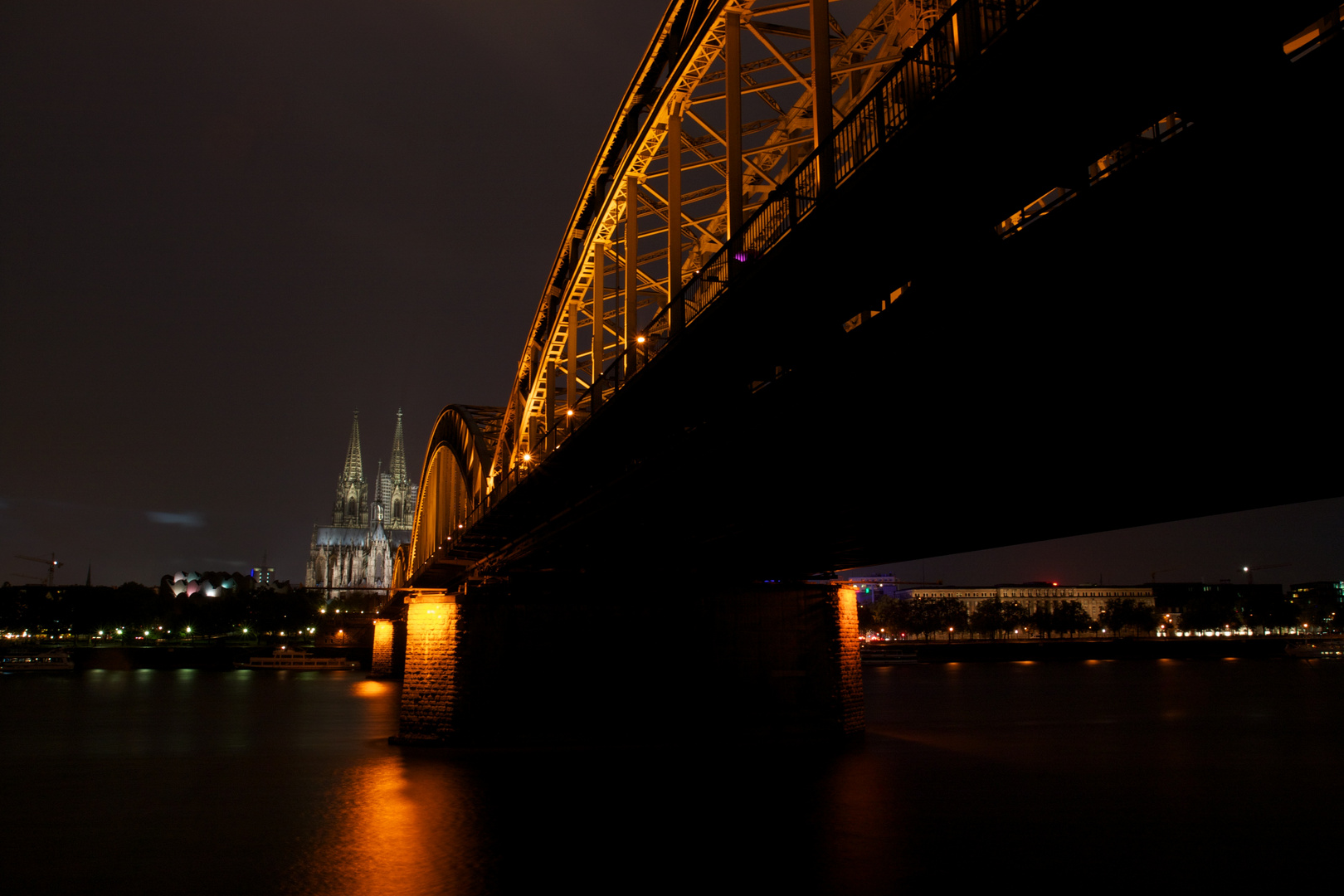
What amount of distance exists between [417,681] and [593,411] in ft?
56.7

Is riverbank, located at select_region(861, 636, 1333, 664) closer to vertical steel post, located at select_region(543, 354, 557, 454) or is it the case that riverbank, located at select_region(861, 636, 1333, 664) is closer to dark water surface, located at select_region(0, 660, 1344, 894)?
dark water surface, located at select_region(0, 660, 1344, 894)

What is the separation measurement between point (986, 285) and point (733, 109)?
9.91m

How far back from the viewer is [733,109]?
750 inches

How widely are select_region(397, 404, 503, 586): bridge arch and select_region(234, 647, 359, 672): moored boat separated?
135 feet

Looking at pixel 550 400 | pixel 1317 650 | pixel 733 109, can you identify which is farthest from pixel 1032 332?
pixel 1317 650

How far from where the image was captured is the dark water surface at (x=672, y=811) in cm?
1870

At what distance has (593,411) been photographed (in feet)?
73.4

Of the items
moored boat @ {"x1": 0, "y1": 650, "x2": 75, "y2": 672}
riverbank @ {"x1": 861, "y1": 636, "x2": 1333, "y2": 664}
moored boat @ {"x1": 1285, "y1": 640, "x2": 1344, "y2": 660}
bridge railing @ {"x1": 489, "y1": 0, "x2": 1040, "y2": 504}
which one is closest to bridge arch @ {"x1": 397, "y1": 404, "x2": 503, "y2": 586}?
bridge railing @ {"x1": 489, "y1": 0, "x2": 1040, "y2": 504}

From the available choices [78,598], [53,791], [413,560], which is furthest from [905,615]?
[53,791]

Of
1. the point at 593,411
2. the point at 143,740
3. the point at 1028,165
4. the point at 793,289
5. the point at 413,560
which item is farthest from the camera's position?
the point at 413,560

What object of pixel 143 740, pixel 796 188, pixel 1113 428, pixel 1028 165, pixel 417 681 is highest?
pixel 796 188

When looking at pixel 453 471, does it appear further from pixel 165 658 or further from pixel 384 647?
pixel 165 658

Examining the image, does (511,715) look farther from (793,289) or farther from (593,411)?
(793,289)

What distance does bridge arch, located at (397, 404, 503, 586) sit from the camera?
4962 cm
